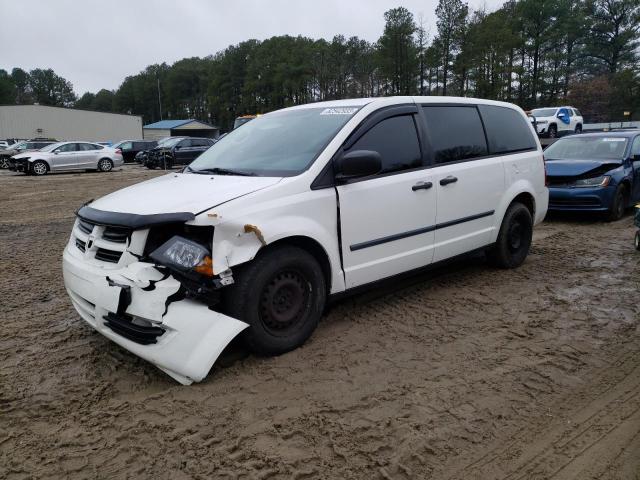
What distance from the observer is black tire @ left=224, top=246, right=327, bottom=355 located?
3.09 metres

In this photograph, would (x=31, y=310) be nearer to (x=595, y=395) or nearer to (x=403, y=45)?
(x=595, y=395)

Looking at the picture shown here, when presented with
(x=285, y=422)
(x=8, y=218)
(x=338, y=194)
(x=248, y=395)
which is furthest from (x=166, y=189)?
(x=8, y=218)

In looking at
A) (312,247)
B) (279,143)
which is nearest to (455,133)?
(279,143)

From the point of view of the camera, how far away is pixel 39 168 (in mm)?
21859

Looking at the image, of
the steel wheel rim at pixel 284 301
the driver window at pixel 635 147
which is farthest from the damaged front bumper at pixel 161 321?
the driver window at pixel 635 147

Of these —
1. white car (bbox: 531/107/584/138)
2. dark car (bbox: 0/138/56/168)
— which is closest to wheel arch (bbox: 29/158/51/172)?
dark car (bbox: 0/138/56/168)

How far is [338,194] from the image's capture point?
3578 millimetres

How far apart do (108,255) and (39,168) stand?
22.0 metres

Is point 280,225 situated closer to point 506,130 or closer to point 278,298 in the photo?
point 278,298

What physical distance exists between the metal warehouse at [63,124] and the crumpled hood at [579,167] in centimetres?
5614

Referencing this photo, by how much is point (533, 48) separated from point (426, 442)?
57.5 metres

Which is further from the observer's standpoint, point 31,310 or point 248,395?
point 31,310

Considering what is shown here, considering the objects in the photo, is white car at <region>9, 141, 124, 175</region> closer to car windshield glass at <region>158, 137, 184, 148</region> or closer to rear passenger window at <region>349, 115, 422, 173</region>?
car windshield glass at <region>158, 137, 184, 148</region>

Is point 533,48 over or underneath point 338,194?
over
